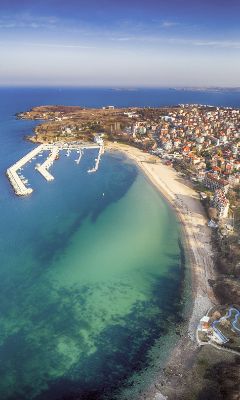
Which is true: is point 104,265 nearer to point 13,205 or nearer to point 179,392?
point 179,392

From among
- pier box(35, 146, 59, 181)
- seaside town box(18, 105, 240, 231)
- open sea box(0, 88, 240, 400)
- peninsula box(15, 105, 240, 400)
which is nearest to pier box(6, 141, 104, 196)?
pier box(35, 146, 59, 181)

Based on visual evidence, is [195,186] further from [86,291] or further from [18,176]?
[86,291]

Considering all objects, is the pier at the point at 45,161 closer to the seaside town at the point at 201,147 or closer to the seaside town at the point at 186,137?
the seaside town at the point at 201,147

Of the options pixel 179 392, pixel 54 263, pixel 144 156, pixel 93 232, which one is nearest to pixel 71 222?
pixel 93 232

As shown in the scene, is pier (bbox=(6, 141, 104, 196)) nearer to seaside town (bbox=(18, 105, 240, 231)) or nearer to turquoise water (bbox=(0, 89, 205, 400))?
turquoise water (bbox=(0, 89, 205, 400))

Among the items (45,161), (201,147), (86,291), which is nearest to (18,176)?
(45,161)

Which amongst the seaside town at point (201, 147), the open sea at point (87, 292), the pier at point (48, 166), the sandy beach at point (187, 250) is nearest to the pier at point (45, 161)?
the pier at point (48, 166)
